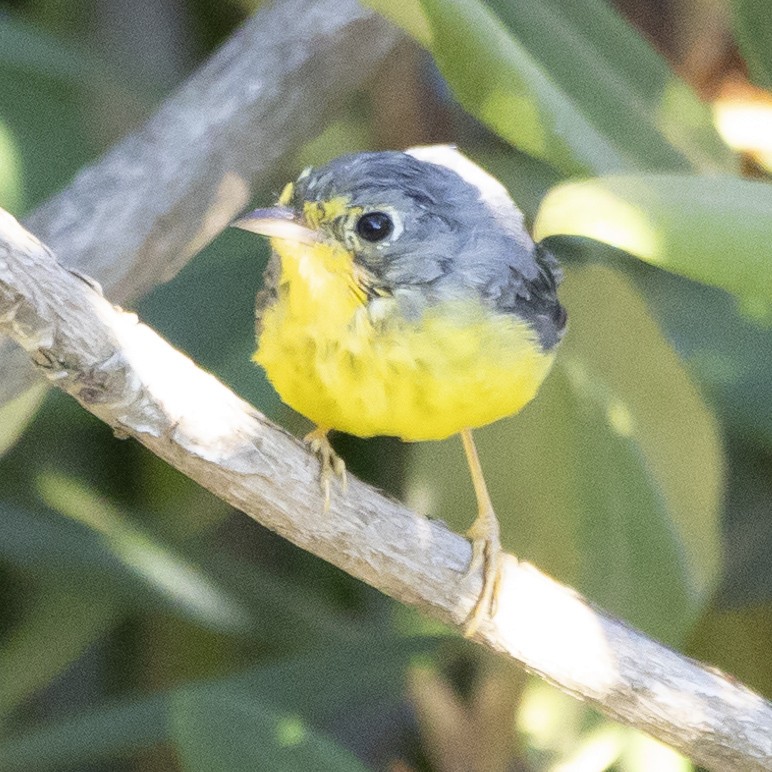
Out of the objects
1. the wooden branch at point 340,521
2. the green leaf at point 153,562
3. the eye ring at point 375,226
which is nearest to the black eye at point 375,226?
the eye ring at point 375,226

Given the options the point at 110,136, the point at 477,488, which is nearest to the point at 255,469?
the point at 477,488

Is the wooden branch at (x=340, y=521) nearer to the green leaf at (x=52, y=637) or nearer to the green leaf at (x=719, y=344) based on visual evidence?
the green leaf at (x=719, y=344)

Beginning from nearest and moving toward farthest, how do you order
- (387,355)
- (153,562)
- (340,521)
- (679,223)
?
1. (679,223)
2. (340,521)
3. (387,355)
4. (153,562)

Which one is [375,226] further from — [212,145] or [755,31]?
[755,31]

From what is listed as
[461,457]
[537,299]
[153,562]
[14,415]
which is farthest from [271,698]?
[537,299]

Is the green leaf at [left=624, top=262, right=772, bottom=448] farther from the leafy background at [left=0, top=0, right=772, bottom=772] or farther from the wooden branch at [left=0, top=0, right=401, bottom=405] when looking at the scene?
the wooden branch at [left=0, top=0, right=401, bottom=405]

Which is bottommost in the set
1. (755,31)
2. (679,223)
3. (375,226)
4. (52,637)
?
(52,637)

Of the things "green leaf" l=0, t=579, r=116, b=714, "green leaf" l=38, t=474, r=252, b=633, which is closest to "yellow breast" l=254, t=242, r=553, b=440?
"green leaf" l=38, t=474, r=252, b=633
